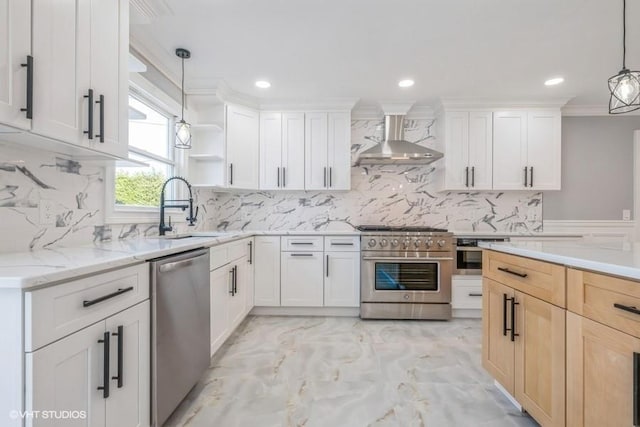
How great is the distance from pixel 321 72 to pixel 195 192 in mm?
1839

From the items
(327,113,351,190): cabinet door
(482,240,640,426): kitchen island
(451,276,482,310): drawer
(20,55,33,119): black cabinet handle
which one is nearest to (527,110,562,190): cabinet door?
(451,276,482,310): drawer

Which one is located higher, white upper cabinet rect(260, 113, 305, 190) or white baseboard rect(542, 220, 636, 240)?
white upper cabinet rect(260, 113, 305, 190)

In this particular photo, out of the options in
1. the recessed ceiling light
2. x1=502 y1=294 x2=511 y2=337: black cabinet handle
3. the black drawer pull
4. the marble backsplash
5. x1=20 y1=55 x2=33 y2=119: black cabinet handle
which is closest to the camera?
the black drawer pull

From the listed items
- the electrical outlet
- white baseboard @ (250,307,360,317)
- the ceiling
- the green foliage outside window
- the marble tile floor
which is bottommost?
the marble tile floor

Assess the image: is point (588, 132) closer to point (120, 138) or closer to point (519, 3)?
point (519, 3)

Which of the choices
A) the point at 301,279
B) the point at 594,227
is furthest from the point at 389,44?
the point at 594,227

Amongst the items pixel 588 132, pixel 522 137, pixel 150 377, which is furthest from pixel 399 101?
pixel 150 377

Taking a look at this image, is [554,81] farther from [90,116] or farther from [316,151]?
[90,116]

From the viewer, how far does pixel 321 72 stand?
9.35 feet

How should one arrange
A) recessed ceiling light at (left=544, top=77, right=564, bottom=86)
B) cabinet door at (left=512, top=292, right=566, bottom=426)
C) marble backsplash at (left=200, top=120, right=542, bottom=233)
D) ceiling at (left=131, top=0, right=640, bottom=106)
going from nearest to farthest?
cabinet door at (left=512, top=292, right=566, bottom=426)
ceiling at (left=131, top=0, right=640, bottom=106)
recessed ceiling light at (left=544, top=77, right=564, bottom=86)
marble backsplash at (left=200, top=120, right=542, bottom=233)

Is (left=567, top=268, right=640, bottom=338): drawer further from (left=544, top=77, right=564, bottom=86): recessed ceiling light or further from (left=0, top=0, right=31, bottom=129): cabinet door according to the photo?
(left=544, top=77, right=564, bottom=86): recessed ceiling light

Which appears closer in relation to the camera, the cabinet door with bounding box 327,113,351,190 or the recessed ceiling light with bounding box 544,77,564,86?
the recessed ceiling light with bounding box 544,77,564,86

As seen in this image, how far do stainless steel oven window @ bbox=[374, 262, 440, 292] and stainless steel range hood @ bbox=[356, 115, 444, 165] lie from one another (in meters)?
1.20

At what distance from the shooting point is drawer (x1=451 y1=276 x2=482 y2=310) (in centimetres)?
325
